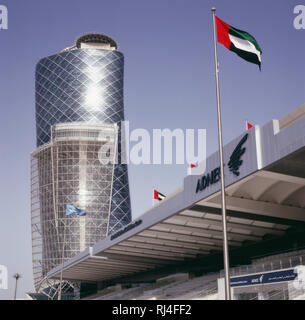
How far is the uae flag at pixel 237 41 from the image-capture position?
19.8 meters

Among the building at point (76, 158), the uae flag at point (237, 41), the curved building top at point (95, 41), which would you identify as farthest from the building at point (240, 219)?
the curved building top at point (95, 41)

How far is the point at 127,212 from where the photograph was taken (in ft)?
403

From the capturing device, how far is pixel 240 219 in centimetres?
3303

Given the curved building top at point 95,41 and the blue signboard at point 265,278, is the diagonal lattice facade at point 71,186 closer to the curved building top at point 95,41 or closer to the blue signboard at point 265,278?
the curved building top at point 95,41

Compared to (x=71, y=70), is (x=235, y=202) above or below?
below

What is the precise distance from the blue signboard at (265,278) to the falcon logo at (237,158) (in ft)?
20.9

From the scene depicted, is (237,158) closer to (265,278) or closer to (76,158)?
(265,278)

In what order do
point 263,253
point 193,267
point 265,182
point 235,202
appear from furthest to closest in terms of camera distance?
point 193,267 → point 263,253 → point 235,202 → point 265,182

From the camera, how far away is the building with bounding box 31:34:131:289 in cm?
11294

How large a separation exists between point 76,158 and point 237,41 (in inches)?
3896
